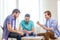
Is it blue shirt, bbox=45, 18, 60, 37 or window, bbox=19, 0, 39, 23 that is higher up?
window, bbox=19, 0, 39, 23

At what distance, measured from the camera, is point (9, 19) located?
3846mm

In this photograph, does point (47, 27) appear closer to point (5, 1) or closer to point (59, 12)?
point (59, 12)

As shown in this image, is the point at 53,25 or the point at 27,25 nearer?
the point at 53,25

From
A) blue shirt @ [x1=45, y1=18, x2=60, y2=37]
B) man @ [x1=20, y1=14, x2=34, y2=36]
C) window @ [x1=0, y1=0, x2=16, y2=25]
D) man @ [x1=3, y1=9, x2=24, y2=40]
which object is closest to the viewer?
man @ [x1=3, y1=9, x2=24, y2=40]

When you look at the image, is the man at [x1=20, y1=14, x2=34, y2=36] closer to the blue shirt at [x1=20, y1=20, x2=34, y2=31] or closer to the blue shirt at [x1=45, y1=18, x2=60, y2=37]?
the blue shirt at [x1=20, y1=20, x2=34, y2=31]

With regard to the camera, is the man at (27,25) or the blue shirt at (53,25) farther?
the man at (27,25)

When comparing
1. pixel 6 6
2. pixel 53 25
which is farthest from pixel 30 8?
pixel 53 25

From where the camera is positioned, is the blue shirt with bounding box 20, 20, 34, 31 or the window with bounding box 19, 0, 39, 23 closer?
the blue shirt with bounding box 20, 20, 34, 31

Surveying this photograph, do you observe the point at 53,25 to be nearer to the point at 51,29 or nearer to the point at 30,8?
the point at 51,29

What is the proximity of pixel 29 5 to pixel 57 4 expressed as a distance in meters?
0.83

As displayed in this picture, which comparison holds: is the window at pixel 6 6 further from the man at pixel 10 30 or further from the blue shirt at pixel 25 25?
the man at pixel 10 30

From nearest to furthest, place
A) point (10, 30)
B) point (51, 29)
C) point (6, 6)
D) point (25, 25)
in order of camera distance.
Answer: point (10, 30) < point (51, 29) < point (25, 25) < point (6, 6)

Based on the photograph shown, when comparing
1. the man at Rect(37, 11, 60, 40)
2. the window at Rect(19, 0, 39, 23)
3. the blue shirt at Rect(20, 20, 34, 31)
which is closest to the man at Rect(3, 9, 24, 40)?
the blue shirt at Rect(20, 20, 34, 31)

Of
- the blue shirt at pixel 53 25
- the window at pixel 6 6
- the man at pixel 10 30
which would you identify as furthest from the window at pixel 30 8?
the man at pixel 10 30
